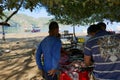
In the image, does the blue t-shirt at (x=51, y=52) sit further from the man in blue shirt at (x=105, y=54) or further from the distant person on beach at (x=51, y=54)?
the man in blue shirt at (x=105, y=54)

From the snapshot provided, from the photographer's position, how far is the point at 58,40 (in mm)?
5629

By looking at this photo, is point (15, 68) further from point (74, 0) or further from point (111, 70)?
point (111, 70)

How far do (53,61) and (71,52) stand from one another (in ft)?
2.12

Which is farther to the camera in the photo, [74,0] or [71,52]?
[74,0]

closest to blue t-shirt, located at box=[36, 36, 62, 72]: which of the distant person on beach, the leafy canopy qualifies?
the distant person on beach

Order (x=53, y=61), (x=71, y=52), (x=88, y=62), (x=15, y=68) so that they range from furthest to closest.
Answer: (x=15, y=68)
(x=71, y=52)
(x=53, y=61)
(x=88, y=62)

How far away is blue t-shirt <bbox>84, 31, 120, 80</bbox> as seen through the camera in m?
4.67

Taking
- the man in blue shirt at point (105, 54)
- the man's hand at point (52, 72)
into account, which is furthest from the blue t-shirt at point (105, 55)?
the man's hand at point (52, 72)

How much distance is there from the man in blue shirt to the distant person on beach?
821 mm

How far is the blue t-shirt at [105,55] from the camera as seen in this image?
4672mm

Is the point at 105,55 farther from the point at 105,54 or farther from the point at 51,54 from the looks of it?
the point at 51,54

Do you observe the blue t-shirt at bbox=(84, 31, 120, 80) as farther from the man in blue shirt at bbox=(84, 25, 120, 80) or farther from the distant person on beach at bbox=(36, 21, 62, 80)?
the distant person on beach at bbox=(36, 21, 62, 80)

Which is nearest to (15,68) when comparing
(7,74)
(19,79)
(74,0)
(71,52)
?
(7,74)

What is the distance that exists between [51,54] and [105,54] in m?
1.14
